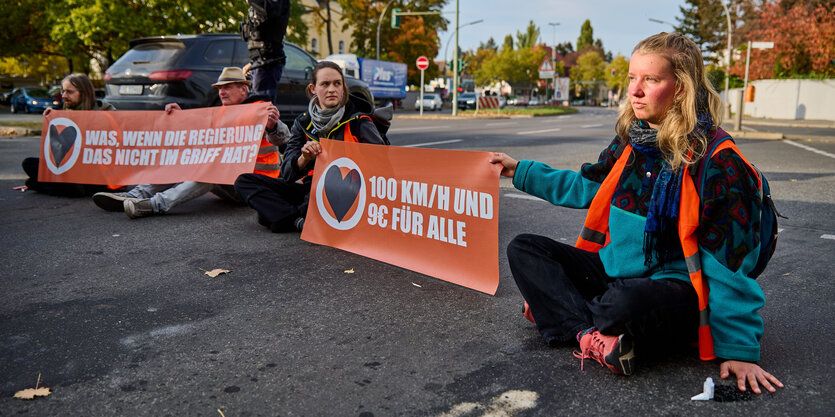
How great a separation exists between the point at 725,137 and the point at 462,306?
4.95 ft

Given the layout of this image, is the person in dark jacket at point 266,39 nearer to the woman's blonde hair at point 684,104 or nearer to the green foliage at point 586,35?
the woman's blonde hair at point 684,104

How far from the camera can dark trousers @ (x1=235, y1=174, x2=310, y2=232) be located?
507 cm

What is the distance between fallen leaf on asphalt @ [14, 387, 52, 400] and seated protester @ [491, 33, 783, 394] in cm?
199

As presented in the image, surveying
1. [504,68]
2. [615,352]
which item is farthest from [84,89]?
[504,68]

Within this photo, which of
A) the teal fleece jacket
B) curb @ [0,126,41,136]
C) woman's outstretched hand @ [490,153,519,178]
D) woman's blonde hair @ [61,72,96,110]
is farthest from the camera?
curb @ [0,126,41,136]

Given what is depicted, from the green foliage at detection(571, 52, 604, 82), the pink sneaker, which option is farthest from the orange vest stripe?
the green foliage at detection(571, 52, 604, 82)

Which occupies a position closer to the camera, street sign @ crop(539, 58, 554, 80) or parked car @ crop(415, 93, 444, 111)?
street sign @ crop(539, 58, 554, 80)

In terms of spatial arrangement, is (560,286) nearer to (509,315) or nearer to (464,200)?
(509,315)

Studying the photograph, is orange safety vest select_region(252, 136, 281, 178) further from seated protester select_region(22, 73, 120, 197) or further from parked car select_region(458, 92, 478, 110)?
parked car select_region(458, 92, 478, 110)

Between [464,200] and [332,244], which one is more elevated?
[464,200]

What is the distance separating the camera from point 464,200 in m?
3.56

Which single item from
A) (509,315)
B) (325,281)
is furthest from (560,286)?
(325,281)

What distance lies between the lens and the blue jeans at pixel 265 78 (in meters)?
7.24

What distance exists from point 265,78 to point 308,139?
8.51ft
